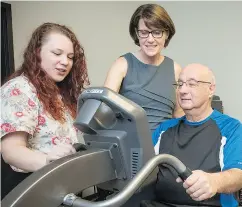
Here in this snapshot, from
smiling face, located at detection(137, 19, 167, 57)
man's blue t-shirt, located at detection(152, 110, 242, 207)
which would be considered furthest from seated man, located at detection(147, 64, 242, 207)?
smiling face, located at detection(137, 19, 167, 57)

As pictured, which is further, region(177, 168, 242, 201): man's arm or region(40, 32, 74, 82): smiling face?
region(40, 32, 74, 82): smiling face

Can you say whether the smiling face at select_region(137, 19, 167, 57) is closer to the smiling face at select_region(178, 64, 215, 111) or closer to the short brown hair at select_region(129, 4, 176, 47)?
the short brown hair at select_region(129, 4, 176, 47)

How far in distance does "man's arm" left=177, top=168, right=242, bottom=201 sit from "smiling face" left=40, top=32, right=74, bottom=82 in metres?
0.74

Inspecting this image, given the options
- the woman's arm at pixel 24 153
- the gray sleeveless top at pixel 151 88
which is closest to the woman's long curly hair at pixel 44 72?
the woman's arm at pixel 24 153

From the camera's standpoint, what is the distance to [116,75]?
181 centimetres

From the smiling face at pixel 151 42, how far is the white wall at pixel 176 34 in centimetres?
170

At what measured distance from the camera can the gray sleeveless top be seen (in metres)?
1.81

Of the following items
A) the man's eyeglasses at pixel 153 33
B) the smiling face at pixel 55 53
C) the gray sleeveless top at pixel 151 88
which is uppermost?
the man's eyeglasses at pixel 153 33

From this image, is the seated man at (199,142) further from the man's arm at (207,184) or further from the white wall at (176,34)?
the white wall at (176,34)

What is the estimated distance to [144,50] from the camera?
183 centimetres

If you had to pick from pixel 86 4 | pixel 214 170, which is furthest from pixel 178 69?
pixel 86 4

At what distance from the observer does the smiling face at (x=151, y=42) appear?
5.81 feet

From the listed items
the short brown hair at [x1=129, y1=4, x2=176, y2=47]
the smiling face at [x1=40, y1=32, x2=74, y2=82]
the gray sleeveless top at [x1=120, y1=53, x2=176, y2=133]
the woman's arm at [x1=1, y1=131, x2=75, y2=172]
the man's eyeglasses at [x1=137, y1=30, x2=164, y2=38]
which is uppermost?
the short brown hair at [x1=129, y1=4, x2=176, y2=47]

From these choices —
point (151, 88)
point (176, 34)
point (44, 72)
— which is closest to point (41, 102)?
point (44, 72)
